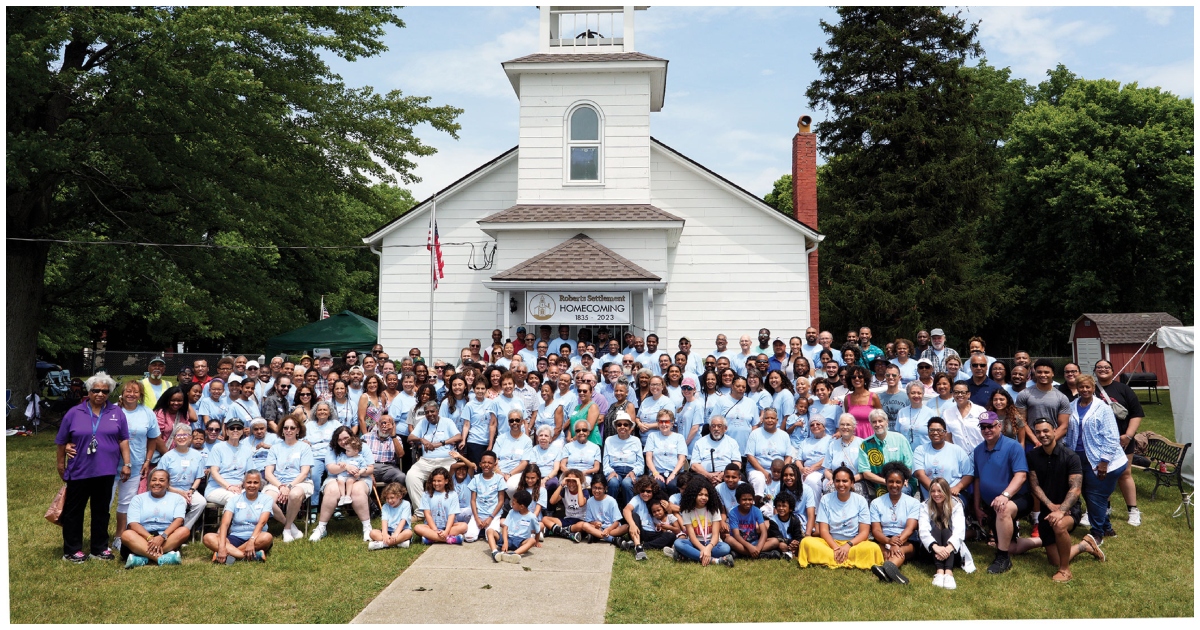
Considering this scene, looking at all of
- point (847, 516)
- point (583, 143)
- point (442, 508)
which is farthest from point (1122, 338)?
point (442, 508)

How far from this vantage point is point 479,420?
1089cm

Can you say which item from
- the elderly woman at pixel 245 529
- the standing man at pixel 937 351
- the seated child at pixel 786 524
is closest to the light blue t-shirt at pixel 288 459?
the elderly woman at pixel 245 529

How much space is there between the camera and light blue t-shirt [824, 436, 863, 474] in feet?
31.1

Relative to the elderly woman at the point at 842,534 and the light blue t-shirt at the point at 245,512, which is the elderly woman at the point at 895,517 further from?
the light blue t-shirt at the point at 245,512

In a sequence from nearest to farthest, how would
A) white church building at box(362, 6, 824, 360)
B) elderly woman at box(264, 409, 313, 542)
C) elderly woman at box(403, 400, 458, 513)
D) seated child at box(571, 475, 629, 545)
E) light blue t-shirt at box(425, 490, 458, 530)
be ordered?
seated child at box(571, 475, 629, 545), light blue t-shirt at box(425, 490, 458, 530), elderly woman at box(264, 409, 313, 542), elderly woman at box(403, 400, 458, 513), white church building at box(362, 6, 824, 360)

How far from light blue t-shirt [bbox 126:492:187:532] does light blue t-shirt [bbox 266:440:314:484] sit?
1213 millimetres

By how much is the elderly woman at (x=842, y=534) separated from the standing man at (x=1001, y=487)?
124 cm

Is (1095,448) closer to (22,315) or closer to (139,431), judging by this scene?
(139,431)

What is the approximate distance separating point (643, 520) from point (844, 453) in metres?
2.36

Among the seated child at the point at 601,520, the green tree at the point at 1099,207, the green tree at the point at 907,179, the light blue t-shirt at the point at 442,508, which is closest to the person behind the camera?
the seated child at the point at 601,520

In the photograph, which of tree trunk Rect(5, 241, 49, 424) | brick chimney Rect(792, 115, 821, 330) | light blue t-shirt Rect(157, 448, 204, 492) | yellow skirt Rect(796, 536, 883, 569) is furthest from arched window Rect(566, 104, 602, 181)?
tree trunk Rect(5, 241, 49, 424)

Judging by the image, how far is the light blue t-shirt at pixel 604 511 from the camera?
965cm

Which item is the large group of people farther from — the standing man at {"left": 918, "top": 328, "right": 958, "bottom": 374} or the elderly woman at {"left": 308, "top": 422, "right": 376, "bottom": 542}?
the standing man at {"left": 918, "top": 328, "right": 958, "bottom": 374}

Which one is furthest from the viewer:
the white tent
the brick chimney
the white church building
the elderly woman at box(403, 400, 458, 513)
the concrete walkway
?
the brick chimney
